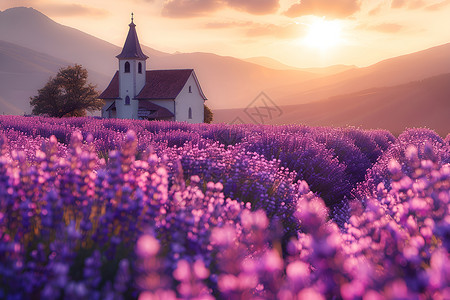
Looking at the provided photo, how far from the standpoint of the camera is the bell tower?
39875 mm

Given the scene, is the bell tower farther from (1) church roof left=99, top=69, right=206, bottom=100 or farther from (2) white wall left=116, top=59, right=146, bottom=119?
(1) church roof left=99, top=69, right=206, bottom=100

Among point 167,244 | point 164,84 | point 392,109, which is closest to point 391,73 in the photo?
point 392,109

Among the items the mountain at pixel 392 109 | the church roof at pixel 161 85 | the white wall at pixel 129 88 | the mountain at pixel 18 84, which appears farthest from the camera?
the mountain at pixel 18 84

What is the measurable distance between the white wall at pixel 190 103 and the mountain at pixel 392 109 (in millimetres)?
22056

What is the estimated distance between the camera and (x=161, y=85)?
4009 cm

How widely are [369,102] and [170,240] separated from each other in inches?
2602

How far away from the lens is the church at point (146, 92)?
38.6 metres

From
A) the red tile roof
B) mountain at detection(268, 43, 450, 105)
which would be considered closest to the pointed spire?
the red tile roof

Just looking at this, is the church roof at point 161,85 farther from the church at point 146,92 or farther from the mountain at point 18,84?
the mountain at point 18,84

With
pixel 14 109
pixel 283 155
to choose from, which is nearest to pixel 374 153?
pixel 283 155

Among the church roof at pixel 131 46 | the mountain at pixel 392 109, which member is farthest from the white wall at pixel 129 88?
the mountain at pixel 392 109

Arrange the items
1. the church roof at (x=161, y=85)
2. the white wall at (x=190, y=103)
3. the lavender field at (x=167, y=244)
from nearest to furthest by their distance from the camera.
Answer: the lavender field at (x=167, y=244) → the white wall at (x=190, y=103) → the church roof at (x=161, y=85)

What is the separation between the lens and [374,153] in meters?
10.5

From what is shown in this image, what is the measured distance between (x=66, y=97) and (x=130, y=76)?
36.4 ft
